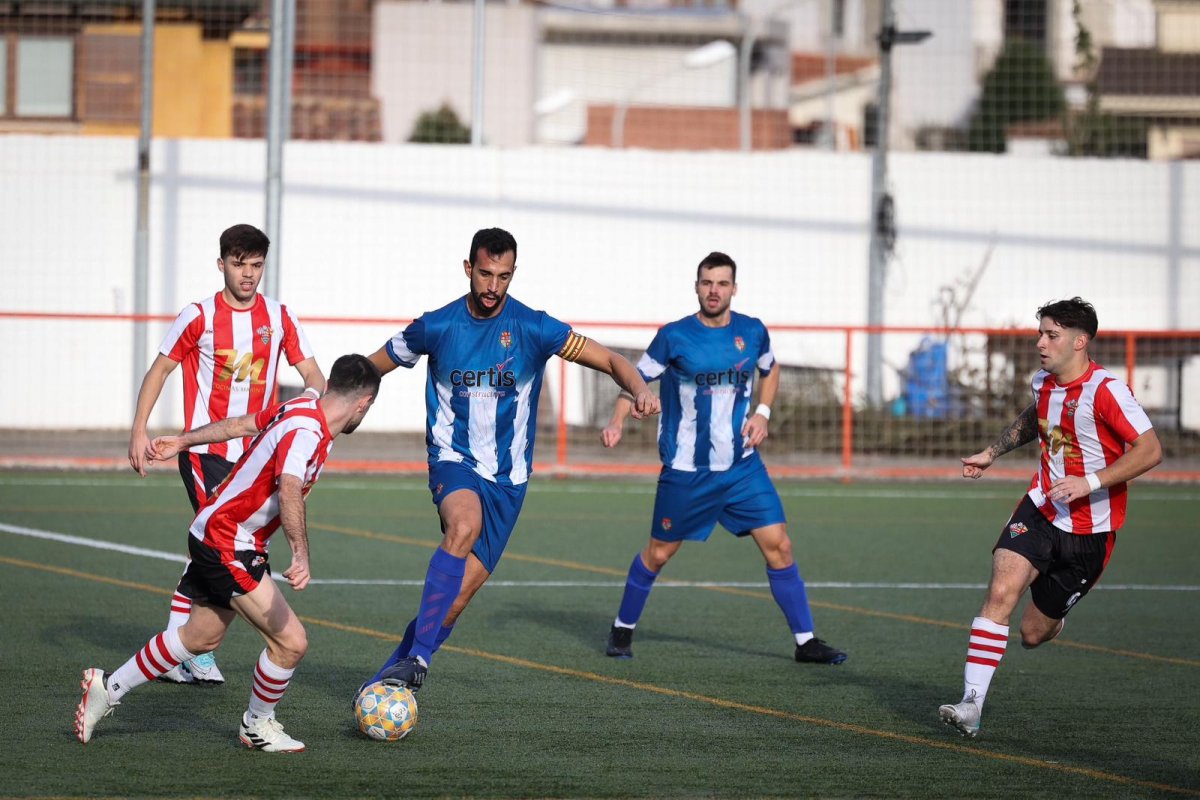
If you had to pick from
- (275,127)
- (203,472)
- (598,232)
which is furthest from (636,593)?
(598,232)

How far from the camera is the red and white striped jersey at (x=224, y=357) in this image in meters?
7.25

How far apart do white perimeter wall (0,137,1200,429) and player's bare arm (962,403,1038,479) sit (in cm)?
1357

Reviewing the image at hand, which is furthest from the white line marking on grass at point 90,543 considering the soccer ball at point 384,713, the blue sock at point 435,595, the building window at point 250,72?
the building window at point 250,72

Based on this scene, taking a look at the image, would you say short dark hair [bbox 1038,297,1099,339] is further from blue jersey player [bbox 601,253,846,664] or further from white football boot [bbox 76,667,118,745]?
white football boot [bbox 76,667,118,745]

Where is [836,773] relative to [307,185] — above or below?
below

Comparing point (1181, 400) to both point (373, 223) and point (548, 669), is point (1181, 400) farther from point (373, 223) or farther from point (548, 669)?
point (548, 669)

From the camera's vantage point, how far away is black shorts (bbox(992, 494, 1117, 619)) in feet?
21.6

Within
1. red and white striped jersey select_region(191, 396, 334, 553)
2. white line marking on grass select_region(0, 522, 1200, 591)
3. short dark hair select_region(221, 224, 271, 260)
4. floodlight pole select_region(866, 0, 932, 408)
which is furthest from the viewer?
floodlight pole select_region(866, 0, 932, 408)

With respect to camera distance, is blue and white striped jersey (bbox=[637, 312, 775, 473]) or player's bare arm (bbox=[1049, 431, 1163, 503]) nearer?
player's bare arm (bbox=[1049, 431, 1163, 503])

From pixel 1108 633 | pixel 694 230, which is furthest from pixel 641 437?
pixel 1108 633

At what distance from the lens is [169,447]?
19.7ft

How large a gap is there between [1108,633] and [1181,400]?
1217cm

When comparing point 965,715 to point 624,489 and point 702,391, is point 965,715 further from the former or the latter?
point 624,489

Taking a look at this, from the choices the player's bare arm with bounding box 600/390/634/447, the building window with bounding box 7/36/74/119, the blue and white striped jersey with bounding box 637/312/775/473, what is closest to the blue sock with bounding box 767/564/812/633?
the blue and white striped jersey with bounding box 637/312/775/473
